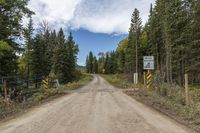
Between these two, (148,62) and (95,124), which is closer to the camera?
(95,124)

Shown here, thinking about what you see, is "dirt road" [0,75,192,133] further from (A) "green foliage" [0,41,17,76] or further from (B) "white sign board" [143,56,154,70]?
(A) "green foliage" [0,41,17,76]

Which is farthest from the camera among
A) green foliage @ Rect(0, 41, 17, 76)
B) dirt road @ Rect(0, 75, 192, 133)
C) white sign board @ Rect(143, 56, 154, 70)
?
green foliage @ Rect(0, 41, 17, 76)

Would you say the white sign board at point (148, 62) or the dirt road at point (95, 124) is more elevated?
the white sign board at point (148, 62)

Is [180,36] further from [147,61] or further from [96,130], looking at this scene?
[96,130]

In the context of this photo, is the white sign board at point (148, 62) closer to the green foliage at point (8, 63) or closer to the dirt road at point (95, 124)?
the green foliage at point (8, 63)

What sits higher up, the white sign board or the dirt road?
the white sign board

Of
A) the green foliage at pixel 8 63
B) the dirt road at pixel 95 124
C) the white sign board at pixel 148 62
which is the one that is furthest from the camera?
the green foliage at pixel 8 63

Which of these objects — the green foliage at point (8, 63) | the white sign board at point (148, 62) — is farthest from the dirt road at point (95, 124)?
the green foliage at point (8, 63)

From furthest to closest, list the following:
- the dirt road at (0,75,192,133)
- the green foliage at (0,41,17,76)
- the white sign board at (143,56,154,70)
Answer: the green foliage at (0,41,17,76) < the white sign board at (143,56,154,70) < the dirt road at (0,75,192,133)

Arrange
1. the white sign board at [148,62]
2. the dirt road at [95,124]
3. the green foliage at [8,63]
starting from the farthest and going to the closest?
the green foliage at [8,63] < the white sign board at [148,62] < the dirt road at [95,124]

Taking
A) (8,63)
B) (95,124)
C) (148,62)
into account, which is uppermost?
(8,63)

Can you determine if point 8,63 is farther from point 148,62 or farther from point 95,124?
point 95,124

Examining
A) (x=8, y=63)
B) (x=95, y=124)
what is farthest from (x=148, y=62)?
(x=95, y=124)

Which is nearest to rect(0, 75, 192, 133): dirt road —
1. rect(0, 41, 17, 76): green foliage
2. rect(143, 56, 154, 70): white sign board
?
rect(143, 56, 154, 70): white sign board
